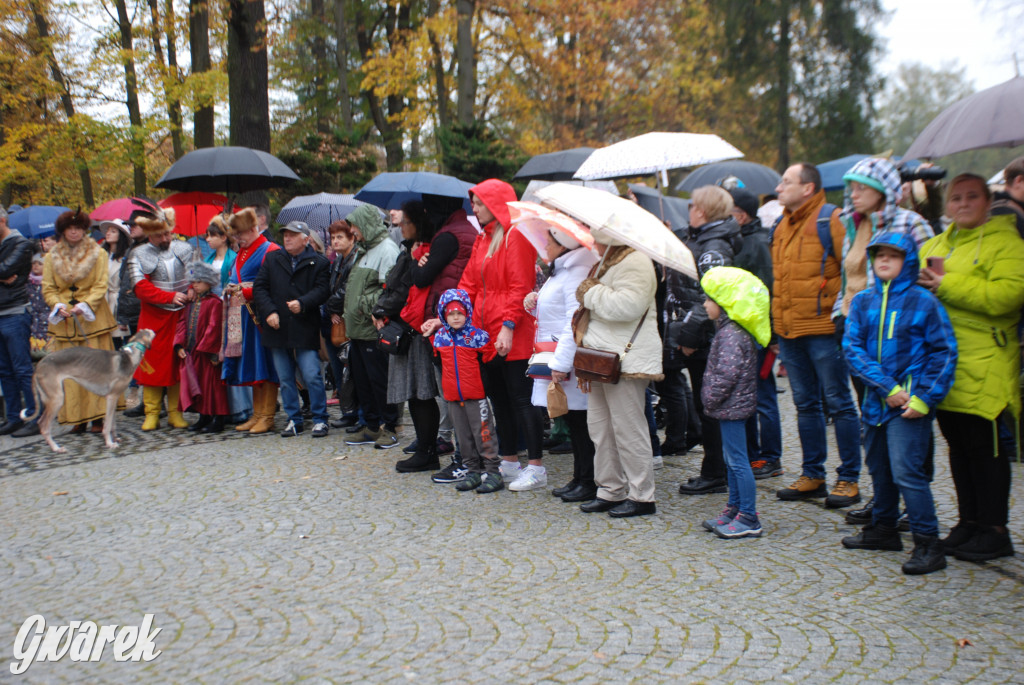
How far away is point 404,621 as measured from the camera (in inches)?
149

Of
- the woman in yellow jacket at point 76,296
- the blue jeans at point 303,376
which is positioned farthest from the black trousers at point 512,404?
the woman in yellow jacket at point 76,296

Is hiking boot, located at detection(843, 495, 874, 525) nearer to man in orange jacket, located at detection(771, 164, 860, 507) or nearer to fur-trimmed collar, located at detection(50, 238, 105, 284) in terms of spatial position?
man in orange jacket, located at detection(771, 164, 860, 507)

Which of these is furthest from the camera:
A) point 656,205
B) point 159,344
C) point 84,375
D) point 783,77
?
point 783,77

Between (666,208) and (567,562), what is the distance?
7527mm

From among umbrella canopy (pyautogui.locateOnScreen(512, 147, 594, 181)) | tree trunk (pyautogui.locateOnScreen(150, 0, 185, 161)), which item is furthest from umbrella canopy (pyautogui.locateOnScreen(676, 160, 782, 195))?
tree trunk (pyautogui.locateOnScreen(150, 0, 185, 161))

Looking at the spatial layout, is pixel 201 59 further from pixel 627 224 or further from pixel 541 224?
pixel 627 224

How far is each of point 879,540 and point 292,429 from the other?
18.0ft

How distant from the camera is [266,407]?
8414 mm

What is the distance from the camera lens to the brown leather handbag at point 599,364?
4.97m

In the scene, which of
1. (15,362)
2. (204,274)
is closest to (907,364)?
(204,274)

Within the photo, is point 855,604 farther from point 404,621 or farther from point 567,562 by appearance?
point 404,621

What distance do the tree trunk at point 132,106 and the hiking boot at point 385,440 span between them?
14.4m

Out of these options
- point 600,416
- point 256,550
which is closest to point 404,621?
point 256,550

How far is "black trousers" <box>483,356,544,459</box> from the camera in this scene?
595 cm
